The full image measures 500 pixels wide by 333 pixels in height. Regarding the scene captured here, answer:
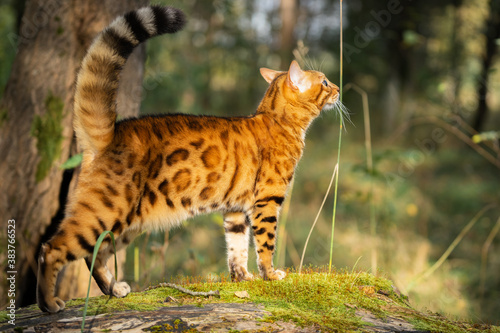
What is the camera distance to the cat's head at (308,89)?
4.35 m

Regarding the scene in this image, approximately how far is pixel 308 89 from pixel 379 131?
13695 mm

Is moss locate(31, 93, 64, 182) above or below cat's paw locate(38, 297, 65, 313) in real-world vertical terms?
above

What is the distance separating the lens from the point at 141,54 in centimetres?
484

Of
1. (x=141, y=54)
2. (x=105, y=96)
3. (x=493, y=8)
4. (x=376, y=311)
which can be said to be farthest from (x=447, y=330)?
(x=493, y=8)

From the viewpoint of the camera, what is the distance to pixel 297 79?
4.36 metres

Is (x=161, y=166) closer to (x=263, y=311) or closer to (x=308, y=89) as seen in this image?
(x=263, y=311)

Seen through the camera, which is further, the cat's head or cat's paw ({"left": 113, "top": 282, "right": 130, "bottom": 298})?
the cat's head

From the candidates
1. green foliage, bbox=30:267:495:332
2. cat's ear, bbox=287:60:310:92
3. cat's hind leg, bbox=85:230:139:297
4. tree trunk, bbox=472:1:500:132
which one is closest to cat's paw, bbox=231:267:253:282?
green foliage, bbox=30:267:495:332

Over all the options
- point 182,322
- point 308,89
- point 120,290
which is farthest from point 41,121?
point 182,322

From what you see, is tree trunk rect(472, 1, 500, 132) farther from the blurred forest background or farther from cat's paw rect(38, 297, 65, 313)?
cat's paw rect(38, 297, 65, 313)

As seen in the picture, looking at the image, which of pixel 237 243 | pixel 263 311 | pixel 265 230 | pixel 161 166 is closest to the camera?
pixel 263 311

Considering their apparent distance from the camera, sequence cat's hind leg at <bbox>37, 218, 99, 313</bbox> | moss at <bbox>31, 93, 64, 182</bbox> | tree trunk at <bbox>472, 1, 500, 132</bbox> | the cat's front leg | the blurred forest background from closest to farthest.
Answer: cat's hind leg at <bbox>37, 218, 99, 313</bbox> < the cat's front leg < moss at <bbox>31, 93, 64, 182</bbox> < the blurred forest background < tree trunk at <bbox>472, 1, 500, 132</bbox>

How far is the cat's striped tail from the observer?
3248mm

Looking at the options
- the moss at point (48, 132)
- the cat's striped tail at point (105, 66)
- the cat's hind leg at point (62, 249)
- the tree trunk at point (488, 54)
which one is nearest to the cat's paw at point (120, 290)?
the cat's hind leg at point (62, 249)
